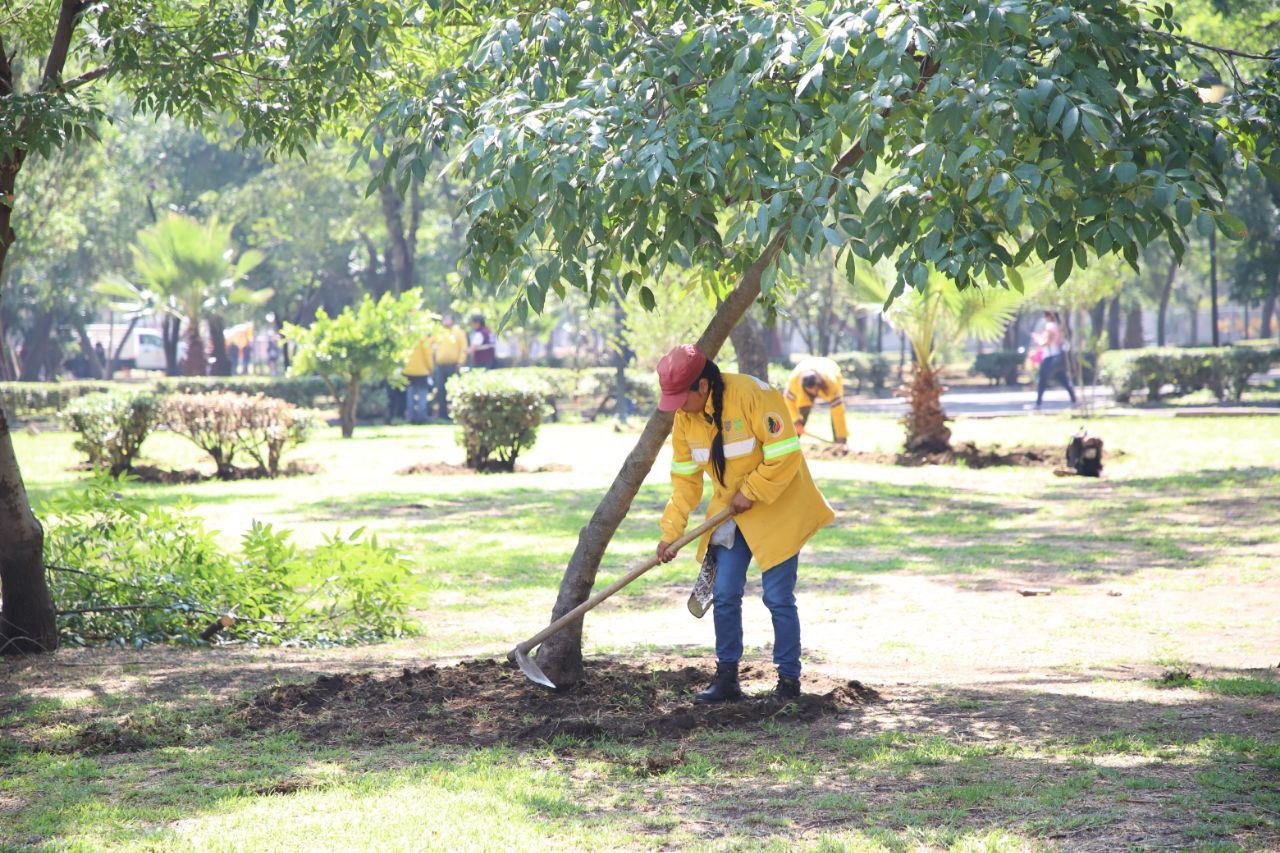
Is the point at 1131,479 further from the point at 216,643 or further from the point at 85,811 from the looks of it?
the point at 85,811

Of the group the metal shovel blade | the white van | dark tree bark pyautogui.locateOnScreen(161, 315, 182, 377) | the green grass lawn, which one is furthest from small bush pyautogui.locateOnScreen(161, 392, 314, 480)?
the white van

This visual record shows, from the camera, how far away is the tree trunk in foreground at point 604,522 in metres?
5.84

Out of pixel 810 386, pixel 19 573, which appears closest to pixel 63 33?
pixel 19 573

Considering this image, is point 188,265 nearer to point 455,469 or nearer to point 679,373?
point 455,469

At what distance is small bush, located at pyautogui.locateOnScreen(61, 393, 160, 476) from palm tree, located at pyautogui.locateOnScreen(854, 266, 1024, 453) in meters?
9.12

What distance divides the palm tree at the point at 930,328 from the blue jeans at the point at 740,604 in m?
11.9

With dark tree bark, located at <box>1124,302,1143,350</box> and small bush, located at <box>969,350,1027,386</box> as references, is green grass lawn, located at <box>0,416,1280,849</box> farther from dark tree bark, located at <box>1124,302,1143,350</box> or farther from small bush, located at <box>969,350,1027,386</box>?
dark tree bark, located at <box>1124,302,1143,350</box>

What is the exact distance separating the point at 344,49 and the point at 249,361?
5880 centimetres

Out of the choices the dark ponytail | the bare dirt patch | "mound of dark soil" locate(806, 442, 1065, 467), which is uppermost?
the dark ponytail

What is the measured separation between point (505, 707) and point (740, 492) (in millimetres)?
1399

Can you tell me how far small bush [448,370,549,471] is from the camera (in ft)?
53.4

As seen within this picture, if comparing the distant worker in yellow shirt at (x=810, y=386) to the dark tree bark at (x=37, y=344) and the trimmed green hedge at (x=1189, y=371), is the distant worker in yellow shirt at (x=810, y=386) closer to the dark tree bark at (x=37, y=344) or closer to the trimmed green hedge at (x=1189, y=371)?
the trimmed green hedge at (x=1189, y=371)

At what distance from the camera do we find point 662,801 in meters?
4.36

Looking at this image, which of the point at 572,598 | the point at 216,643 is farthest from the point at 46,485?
the point at 572,598
